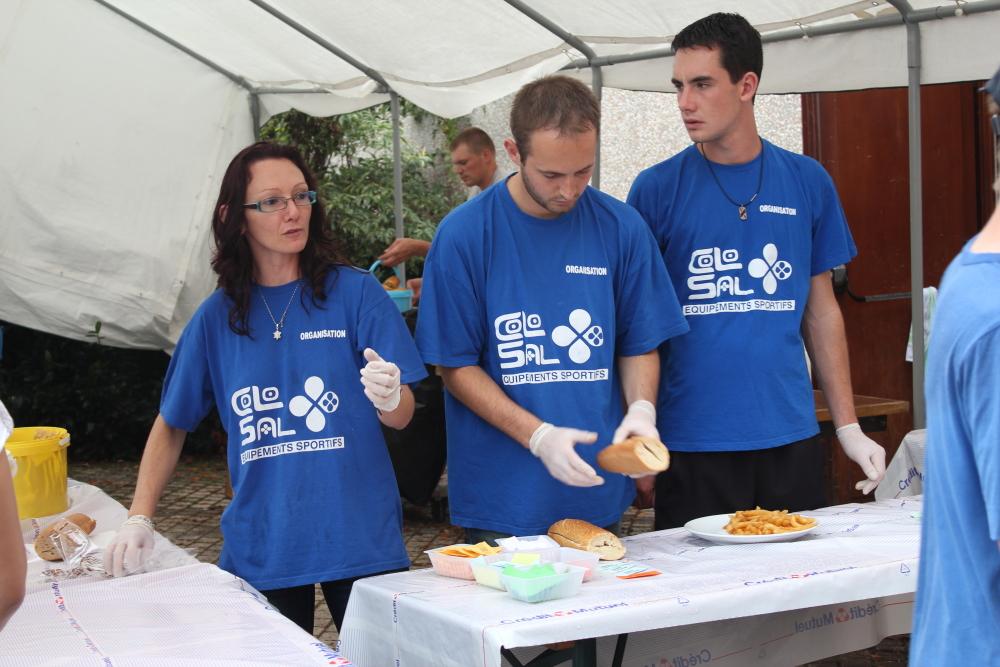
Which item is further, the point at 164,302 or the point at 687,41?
the point at 164,302

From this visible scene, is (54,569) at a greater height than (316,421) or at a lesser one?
lesser

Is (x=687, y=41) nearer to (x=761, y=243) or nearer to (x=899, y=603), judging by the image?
(x=761, y=243)

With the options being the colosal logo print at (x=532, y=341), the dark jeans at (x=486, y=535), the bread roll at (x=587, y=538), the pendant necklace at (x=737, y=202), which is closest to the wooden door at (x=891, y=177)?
the pendant necklace at (x=737, y=202)

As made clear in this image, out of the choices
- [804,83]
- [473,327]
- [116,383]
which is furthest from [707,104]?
[116,383]

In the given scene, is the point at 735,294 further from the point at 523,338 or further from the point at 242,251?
the point at 242,251

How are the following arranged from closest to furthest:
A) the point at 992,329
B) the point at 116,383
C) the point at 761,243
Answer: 1. the point at 992,329
2. the point at 761,243
3. the point at 116,383

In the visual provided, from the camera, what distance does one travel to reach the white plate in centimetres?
260

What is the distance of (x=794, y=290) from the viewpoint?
119 inches

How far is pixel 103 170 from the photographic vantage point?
7180mm

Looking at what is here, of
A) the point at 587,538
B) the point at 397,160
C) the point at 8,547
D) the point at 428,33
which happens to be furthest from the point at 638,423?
the point at 397,160

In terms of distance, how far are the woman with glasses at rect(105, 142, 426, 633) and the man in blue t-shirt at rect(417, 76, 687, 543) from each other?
0.15 m

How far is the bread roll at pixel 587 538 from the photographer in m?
2.48

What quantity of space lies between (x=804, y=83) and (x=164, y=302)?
440 centimetres

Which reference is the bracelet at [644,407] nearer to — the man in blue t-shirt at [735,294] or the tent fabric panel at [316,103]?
the man in blue t-shirt at [735,294]
